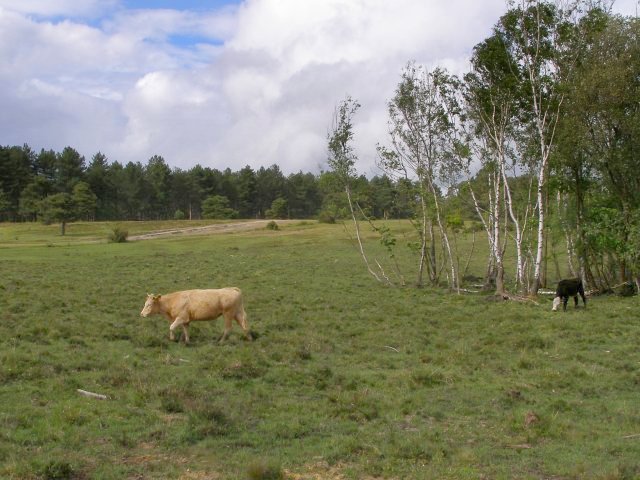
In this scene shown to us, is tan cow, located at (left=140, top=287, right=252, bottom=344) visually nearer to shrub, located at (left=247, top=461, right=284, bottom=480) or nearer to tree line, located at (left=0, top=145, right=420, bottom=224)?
shrub, located at (left=247, top=461, right=284, bottom=480)

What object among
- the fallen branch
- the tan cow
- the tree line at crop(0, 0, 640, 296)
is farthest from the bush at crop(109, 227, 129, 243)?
the fallen branch

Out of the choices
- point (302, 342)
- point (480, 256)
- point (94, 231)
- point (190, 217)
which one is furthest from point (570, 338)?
point (190, 217)

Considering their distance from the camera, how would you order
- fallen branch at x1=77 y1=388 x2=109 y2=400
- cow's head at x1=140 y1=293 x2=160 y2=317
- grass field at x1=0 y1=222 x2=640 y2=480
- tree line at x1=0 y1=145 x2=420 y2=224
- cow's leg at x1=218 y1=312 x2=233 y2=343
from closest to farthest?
grass field at x1=0 y1=222 x2=640 y2=480 < fallen branch at x1=77 y1=388 x2=109 y2=400 < cow's leg at x1=218 y1=312 x2=233 y2=343 < cow's head at x1=140 y1=293 x2=160 y2=317 < tree line at x1=0 y1=145 x2=420 y2=224

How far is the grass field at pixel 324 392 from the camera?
9250mm

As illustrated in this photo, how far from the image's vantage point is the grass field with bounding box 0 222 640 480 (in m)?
9.25

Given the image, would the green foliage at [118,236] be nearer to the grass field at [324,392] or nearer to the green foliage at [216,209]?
the grass field at [324,392]

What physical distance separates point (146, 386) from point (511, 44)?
2548 centimetres

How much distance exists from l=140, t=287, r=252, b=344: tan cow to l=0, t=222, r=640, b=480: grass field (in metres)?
0.59

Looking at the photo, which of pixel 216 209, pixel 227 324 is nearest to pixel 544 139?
pixel 227 324

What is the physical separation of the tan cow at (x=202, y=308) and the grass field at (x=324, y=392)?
0.59 m

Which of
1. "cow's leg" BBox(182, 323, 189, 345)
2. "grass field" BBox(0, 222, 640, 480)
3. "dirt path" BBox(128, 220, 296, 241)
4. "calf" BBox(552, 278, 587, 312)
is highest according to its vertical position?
"dirt path" BBox(128, 220, 296, 241)

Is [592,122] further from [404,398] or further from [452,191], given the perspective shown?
[404,398]

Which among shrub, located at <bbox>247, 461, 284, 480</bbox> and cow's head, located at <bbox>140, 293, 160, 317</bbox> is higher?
cow's head, located at <bbox>140, 293, 160, 317</bbox>

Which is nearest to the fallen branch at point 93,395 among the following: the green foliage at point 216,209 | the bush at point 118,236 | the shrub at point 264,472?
the shrub at point 264,472
